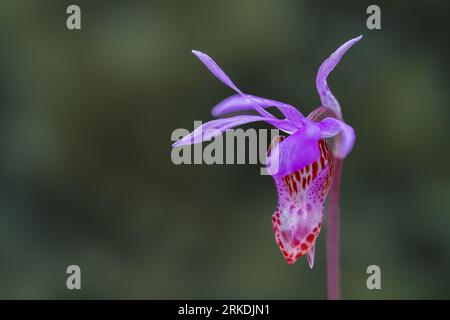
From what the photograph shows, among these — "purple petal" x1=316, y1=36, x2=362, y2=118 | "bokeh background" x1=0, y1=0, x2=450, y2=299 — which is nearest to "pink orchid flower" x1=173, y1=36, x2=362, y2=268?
"purple petal" x1=316, y1=36, x2=362, y2=118

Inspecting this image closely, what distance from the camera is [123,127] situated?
10.6ft

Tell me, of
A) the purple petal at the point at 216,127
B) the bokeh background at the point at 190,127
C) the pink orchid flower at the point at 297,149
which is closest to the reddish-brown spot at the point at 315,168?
the pink orchid flower at the point at 297,149

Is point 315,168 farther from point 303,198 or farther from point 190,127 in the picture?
point 190,127

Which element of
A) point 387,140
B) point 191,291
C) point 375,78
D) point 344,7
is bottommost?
point 191,291

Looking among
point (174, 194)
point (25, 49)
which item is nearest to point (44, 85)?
point (25, 49)

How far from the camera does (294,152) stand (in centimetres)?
130

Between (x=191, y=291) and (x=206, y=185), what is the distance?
1.63 feet

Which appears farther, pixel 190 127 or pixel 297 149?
pixel 190 127

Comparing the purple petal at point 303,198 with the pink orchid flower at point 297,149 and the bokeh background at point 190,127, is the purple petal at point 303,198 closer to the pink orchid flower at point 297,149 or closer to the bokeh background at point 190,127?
the pink orchid flower at point 297,149

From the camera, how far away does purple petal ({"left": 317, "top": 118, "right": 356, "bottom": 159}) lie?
117 centimetres

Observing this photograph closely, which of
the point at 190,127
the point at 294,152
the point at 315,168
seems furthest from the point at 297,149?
the point at 190,127

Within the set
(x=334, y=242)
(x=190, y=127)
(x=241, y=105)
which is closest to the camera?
(x=241, y=105)

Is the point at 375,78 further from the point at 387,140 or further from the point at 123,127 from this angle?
the point at 123,127

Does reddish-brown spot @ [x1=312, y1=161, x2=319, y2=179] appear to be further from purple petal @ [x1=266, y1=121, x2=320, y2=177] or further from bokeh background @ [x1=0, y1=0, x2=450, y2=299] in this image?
bokeh background @ [x1=0, y1=0, x2=450, y2=299]
